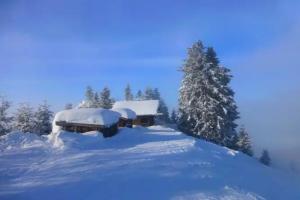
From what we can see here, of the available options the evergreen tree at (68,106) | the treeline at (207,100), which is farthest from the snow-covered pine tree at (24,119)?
the evergreen tree at (68,106)

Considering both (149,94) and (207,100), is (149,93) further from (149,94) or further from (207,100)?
(207,100)

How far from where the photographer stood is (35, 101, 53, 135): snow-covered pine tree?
58.0 metres

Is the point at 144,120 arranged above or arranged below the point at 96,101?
below

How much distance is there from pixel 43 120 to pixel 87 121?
21754mm

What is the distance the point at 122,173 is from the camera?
774 inches

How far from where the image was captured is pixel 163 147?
29672 millimetres

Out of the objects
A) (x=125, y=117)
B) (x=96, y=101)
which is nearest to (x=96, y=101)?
(x=96, y=101)

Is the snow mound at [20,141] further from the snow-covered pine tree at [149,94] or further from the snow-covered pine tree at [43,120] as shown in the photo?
the snow-covered pine tree at [149,94]

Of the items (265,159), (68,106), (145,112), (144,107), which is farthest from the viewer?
(68,106)

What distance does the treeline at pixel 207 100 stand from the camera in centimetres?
4484

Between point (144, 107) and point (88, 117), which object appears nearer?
point (88, 117)

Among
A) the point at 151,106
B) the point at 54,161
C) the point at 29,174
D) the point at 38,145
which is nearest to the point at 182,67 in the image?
the point at 151,106

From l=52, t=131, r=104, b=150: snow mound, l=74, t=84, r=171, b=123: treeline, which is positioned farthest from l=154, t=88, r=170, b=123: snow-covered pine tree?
l=52, t=131, r=104, b=150: snow mound

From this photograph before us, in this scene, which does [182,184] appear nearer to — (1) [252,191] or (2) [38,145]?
(1) [252,191]
